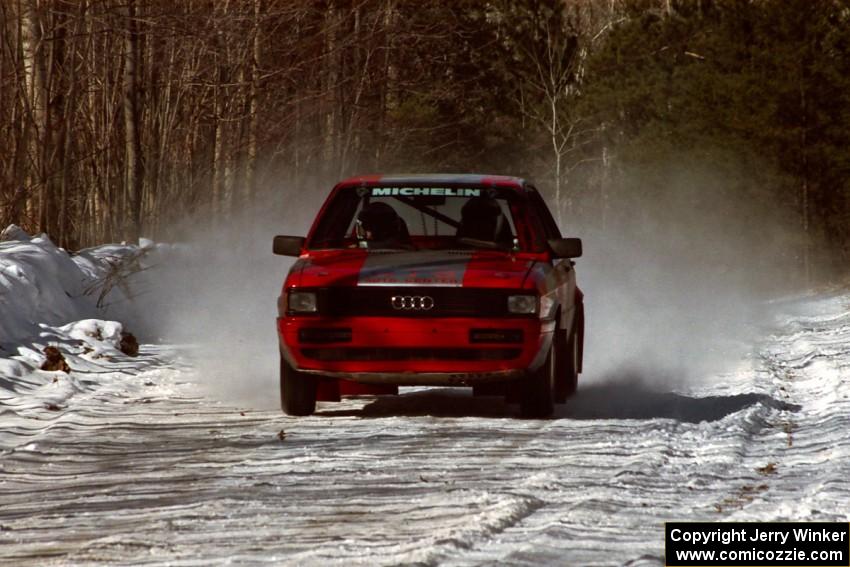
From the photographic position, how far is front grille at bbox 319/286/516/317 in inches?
377

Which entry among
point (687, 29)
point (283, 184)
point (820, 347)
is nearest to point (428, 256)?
point (820, 347)

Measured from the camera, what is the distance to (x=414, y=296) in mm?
9570

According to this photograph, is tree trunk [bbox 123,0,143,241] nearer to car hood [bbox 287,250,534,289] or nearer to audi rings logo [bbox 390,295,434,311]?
car hood [bbox 287,250,534,289]

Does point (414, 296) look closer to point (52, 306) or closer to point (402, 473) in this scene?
point (402, 473)

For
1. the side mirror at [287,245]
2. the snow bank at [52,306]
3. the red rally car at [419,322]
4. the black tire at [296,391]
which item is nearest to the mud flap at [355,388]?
the red rally car at [419,322]

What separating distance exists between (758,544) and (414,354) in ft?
13.8

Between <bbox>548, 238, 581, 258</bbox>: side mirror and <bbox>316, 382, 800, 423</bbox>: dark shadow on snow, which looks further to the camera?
<bbox>548, 238, 581, 258</bbox>: side mirror

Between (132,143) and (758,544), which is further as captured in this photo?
(132,143)

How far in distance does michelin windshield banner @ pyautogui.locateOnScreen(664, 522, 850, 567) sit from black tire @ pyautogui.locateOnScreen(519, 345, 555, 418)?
3860mm

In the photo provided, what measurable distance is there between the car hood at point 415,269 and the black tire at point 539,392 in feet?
1.91

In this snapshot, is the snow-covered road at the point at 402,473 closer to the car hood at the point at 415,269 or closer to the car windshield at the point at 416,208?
the car hood at the point at 415,269

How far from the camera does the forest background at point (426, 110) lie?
21.8 meters

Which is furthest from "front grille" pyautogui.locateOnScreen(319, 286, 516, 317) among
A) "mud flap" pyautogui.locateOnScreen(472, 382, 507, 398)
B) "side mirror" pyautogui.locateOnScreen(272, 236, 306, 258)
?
"side mirror" pyautogui.locateOnScreen(272, 236, 306, 258)

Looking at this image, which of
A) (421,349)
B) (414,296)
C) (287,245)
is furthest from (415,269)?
(287,245)
